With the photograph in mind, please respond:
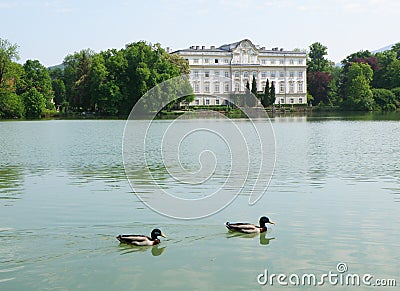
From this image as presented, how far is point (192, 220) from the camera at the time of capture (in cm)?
912

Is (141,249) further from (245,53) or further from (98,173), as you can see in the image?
(245,53)

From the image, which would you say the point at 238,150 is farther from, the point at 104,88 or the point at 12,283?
the point at 104,88

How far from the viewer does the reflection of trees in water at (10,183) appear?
37.5 feet

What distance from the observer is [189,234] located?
820 centimetres

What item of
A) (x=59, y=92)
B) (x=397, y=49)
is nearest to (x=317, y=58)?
(x=397, y=49)

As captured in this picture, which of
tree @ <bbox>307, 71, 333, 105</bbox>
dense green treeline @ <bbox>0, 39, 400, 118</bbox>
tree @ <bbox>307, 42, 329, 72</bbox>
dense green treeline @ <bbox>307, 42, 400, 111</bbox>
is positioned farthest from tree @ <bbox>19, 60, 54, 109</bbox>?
tree @ <bbox>307, 42, 329, 72</bbox>

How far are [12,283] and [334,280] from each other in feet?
11.7

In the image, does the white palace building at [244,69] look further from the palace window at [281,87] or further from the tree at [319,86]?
the tree at [319,86]

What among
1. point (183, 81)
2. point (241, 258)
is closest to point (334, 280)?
point (241, 258)

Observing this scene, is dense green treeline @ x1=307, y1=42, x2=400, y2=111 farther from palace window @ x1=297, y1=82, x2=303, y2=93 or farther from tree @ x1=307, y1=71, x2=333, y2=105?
palace window @ x1=297, y1=82, x2=303, y2=93

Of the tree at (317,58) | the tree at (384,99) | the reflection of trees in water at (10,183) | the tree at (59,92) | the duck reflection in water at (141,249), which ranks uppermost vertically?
the tree at (317,58)

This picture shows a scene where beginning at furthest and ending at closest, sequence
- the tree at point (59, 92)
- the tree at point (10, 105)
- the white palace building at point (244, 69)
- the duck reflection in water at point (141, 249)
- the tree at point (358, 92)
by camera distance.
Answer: the white palace building at point (244, 69) → the tree at point (59, 92) → the tree at point (358, 92) → the tree at point (10, 105) → the duck reflection in water at point (141, 249)

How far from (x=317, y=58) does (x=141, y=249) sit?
94612 millimetres

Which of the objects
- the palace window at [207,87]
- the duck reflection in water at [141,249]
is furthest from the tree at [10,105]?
the duck reflection in water at [141,249]
